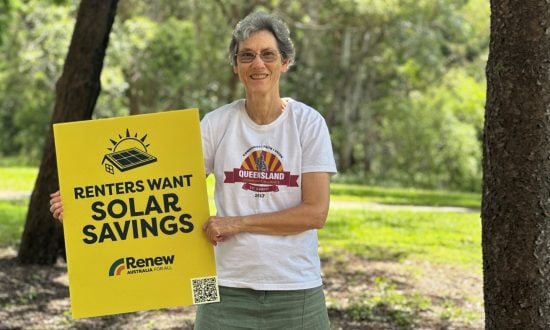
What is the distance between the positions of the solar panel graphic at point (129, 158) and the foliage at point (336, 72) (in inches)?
794

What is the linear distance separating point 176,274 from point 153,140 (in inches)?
19.1

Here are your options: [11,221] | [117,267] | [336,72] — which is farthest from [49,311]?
[336,72]

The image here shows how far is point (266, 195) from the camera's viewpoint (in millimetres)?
3225

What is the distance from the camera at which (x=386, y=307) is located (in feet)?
25.4

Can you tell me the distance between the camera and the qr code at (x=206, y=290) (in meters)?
3.28

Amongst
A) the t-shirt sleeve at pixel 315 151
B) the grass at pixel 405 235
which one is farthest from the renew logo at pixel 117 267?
the grass at pixel 405 235

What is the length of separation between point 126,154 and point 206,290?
557 mm

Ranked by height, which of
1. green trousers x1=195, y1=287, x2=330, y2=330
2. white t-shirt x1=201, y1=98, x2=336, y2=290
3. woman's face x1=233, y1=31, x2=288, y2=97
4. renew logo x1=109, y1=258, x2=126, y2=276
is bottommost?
green trousers x1=195, y1=287, x2=330, y2=330

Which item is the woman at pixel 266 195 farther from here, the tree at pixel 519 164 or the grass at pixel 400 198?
the grass at pixel 400 198

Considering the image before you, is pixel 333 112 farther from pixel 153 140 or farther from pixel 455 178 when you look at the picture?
pixel 153 140

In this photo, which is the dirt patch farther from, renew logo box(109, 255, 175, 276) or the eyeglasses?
the eyeglasses

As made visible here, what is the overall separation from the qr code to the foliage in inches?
800

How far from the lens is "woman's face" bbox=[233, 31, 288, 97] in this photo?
3246 millimetres

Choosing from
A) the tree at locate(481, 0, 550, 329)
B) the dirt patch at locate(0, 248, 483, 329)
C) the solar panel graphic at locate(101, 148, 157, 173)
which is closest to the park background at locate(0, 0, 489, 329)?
the dirt patch at locate(0, 248, 483, 329)
